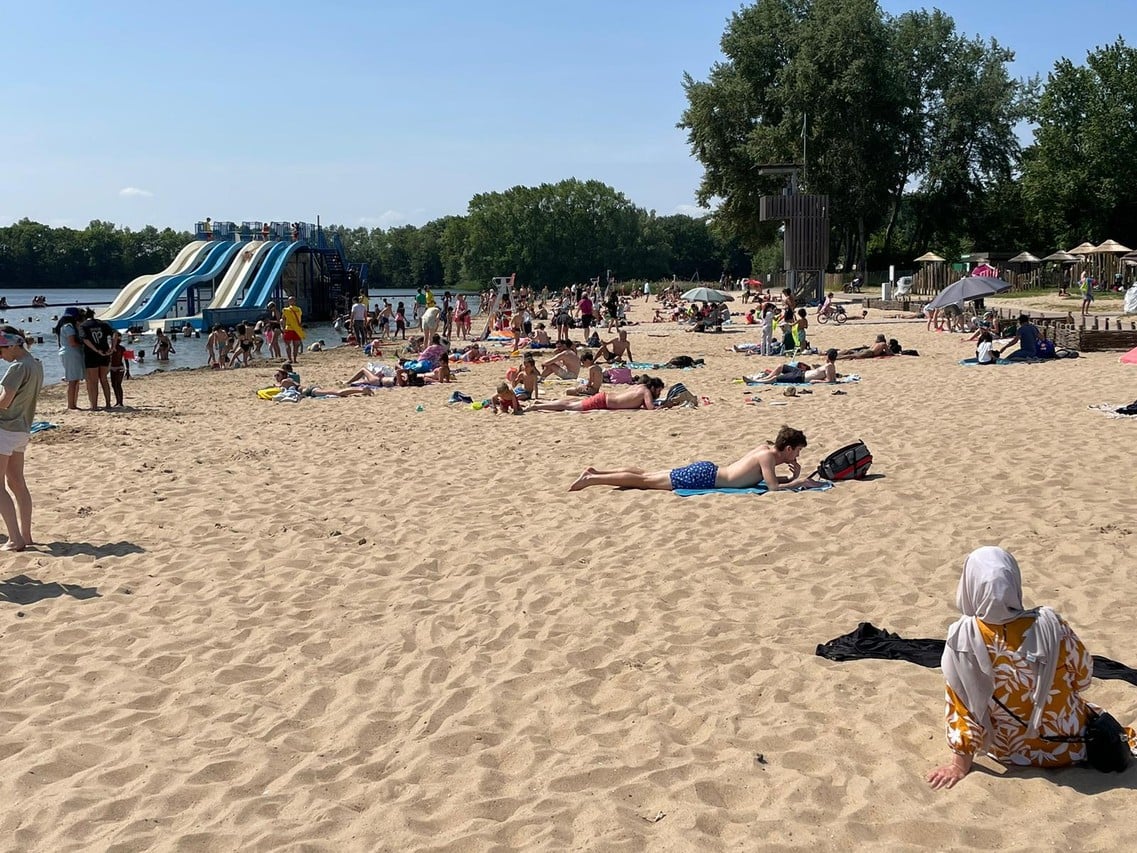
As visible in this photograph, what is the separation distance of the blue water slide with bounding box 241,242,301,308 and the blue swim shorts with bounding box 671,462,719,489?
3800 centimetres

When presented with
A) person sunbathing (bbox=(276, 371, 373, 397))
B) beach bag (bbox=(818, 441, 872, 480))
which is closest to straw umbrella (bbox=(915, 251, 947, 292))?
person sunbathing (bbox=(276, 371, 373, 397))

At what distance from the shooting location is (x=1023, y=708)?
3.53 meters

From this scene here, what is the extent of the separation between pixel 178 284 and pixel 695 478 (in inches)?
1626

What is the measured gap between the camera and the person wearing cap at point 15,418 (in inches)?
243

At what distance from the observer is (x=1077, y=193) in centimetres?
4572

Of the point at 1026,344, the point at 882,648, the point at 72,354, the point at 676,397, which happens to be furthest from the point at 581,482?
the point at 1026,344

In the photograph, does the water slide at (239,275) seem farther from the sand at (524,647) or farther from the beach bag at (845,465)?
the beach bag at (845,465)

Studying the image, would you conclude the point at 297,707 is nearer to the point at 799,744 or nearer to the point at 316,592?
the point at 316,592

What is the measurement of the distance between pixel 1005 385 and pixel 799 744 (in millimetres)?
11188

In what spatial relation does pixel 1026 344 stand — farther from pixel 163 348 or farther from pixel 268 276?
pixel 268 276

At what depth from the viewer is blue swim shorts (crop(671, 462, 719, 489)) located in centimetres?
792

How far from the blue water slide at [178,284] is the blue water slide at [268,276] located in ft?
7.73

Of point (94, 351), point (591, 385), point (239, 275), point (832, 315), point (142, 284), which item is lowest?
point (591, 385)

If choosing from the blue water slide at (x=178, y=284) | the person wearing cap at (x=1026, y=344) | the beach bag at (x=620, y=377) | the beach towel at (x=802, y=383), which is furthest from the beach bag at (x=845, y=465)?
the blue water slide at (x=178, y=284)
